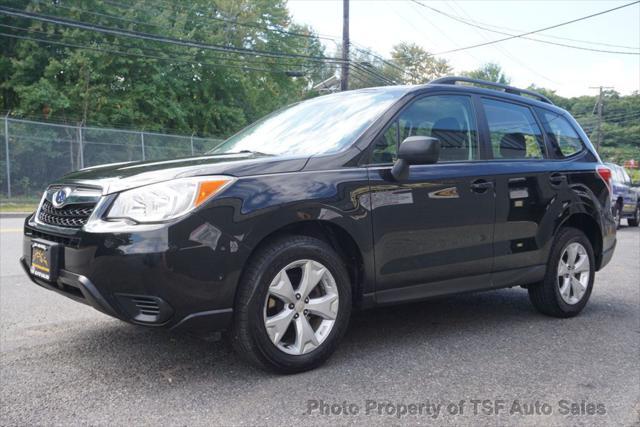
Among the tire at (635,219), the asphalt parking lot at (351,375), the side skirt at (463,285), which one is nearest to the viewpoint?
the asphalt parking lot at (351,375)

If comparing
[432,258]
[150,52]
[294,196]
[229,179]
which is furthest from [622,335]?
[150,52]

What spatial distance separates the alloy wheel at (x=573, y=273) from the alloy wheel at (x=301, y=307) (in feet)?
7.88

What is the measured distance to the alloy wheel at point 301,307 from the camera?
3139 millimetres

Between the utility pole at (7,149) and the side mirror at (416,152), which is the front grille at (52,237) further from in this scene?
the utility pole at (7,149)

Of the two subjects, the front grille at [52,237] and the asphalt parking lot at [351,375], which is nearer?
the asphalt parking lot at [351,375]

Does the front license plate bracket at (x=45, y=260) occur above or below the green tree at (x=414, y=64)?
below

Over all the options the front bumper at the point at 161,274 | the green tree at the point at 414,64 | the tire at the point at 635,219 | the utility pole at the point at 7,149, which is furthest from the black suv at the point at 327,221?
the green tree at the point at 414,64

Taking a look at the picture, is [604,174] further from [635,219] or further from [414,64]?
[414,64]

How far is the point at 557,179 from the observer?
187 inches

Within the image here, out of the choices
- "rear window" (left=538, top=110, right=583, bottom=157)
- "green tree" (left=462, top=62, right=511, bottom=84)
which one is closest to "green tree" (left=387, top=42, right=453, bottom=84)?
"green tree" (left=462, top=62, right=511, bottom=84)

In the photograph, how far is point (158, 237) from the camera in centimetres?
282

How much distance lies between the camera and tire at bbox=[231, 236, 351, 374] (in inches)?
120

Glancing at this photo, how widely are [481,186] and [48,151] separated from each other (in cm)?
1632

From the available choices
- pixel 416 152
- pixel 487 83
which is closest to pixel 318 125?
pixel 416 152
